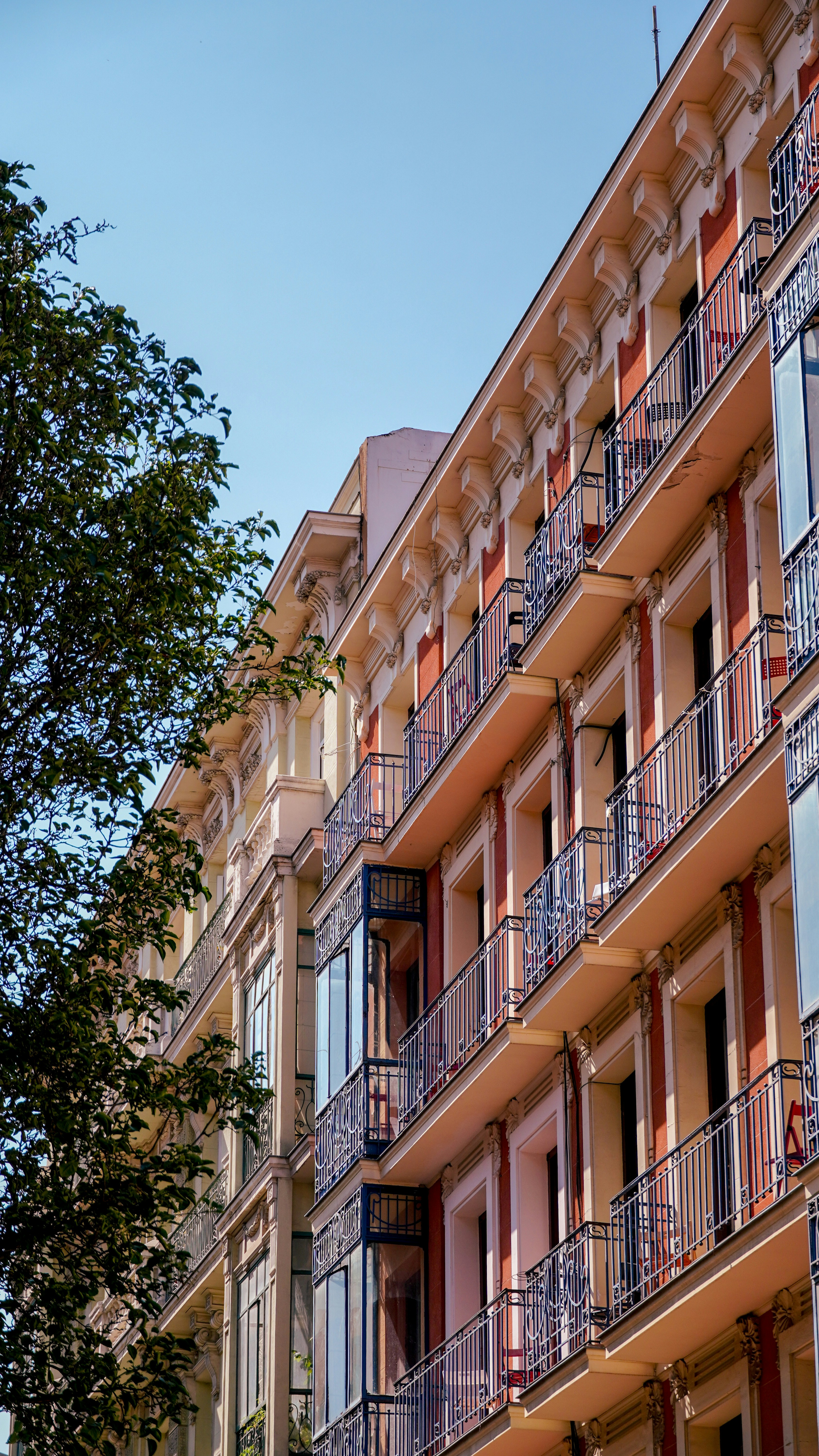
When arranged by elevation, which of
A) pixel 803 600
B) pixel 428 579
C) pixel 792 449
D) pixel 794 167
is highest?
pixel 428 579

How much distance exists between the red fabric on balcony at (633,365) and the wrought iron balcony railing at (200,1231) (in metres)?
14.6

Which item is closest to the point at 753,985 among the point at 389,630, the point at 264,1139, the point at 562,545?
the point at 562,545

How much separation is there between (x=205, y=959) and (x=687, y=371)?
19100 millimetres

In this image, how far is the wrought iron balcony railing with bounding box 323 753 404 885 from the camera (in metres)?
25.7

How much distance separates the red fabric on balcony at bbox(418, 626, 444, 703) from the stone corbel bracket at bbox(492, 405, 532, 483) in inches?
112

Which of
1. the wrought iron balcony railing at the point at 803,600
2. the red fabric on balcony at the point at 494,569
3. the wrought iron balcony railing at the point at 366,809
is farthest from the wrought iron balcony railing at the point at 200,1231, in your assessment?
the wrought iron balcony railing at the point at 803,600

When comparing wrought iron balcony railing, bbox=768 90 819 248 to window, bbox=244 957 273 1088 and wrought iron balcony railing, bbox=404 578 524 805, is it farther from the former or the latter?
window, bbox=244 957 273 1088

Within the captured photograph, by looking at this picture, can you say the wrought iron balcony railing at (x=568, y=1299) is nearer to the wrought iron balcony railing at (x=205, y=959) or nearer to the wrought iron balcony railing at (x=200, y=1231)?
the wrought iron balcony railing at (x=200, y=1231)

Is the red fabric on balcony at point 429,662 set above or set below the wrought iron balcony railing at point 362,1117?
above

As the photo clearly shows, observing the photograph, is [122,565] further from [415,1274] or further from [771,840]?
[415,1274]

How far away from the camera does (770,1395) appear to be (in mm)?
15609

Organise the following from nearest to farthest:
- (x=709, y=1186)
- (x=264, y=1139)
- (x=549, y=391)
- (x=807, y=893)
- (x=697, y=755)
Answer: (x=807, y=893)
(x=709, y=1186)
(x=697, y=755)
(x=549, y=391)
(x=264, y=1139)

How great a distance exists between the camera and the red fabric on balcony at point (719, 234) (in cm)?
1889

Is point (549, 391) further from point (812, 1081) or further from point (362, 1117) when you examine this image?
point (812, 1081)
